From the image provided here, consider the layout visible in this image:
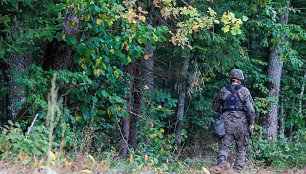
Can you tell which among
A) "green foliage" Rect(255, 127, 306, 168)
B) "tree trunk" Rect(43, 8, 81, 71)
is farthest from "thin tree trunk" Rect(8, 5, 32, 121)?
"green foliage" Rect(255, 127, 306, 168)

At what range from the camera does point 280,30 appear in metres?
10.1

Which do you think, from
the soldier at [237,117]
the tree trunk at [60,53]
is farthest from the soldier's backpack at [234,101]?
the tree trunk at [60,53]

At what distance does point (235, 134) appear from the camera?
707 cm

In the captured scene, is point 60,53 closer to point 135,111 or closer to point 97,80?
point 97,80

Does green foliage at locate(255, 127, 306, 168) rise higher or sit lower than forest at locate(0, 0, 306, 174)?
lower

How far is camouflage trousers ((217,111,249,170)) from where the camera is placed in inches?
276

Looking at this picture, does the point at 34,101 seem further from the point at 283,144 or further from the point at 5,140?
the point at 283,144

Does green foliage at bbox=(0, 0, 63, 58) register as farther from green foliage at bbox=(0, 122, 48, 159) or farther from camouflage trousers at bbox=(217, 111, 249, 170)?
camouflage trousers at bbox=(217, 111, 249, 170)

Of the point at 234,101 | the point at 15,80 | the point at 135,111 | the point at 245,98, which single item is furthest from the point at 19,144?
the point at 245,98

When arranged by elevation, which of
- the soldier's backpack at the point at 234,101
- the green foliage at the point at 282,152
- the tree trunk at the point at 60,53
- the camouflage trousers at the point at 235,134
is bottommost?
the green foliage at the point at 282,152

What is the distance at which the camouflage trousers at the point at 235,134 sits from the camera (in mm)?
7020

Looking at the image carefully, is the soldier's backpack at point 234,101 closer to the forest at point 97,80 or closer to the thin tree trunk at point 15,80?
the forest at point 97,80

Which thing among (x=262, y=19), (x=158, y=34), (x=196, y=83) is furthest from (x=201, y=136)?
(x=158, y=34)

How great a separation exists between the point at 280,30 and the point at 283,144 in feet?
12.5
